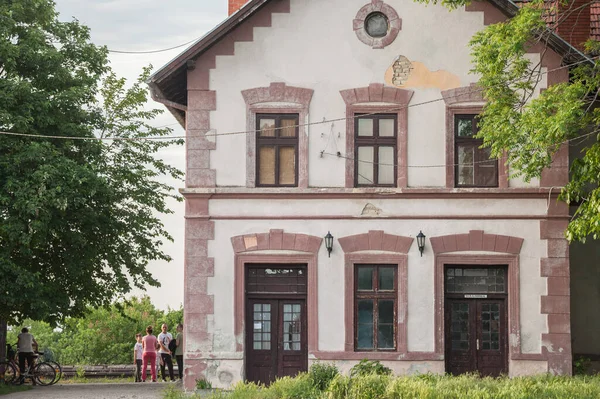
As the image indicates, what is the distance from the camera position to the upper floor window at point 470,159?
79.8 ft

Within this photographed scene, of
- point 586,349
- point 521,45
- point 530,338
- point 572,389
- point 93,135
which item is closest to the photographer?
point 572,389

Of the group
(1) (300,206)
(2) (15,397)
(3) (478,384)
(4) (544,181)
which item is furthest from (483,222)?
(2) (15,397)

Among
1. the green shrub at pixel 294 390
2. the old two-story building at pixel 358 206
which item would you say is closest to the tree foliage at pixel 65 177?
the old two-story building at pixel 358 206

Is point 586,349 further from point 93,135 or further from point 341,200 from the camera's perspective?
point 93,135

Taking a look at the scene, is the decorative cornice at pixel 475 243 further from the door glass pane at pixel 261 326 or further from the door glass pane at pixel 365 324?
the door glass pane at pixel 261 326

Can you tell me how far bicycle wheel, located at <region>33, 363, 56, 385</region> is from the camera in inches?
1158

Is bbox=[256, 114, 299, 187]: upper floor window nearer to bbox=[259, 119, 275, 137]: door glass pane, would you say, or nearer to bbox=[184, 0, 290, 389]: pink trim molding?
bbox=[259, 119, 275, 137]: door glass pane

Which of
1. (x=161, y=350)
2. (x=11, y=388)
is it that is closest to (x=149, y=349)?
(x=161, y=350)

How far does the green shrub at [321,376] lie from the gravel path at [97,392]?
13.5 ft

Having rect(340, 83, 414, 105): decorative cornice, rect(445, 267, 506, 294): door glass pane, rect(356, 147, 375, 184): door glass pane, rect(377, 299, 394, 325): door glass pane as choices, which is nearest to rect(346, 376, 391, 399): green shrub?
rect(377, 299, 394, 325): door glass pane

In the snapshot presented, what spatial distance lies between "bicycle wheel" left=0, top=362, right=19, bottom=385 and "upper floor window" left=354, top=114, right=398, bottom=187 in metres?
10.6

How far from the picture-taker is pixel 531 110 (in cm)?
2130

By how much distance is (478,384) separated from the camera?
19.5 meters

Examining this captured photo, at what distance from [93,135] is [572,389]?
16.4m
